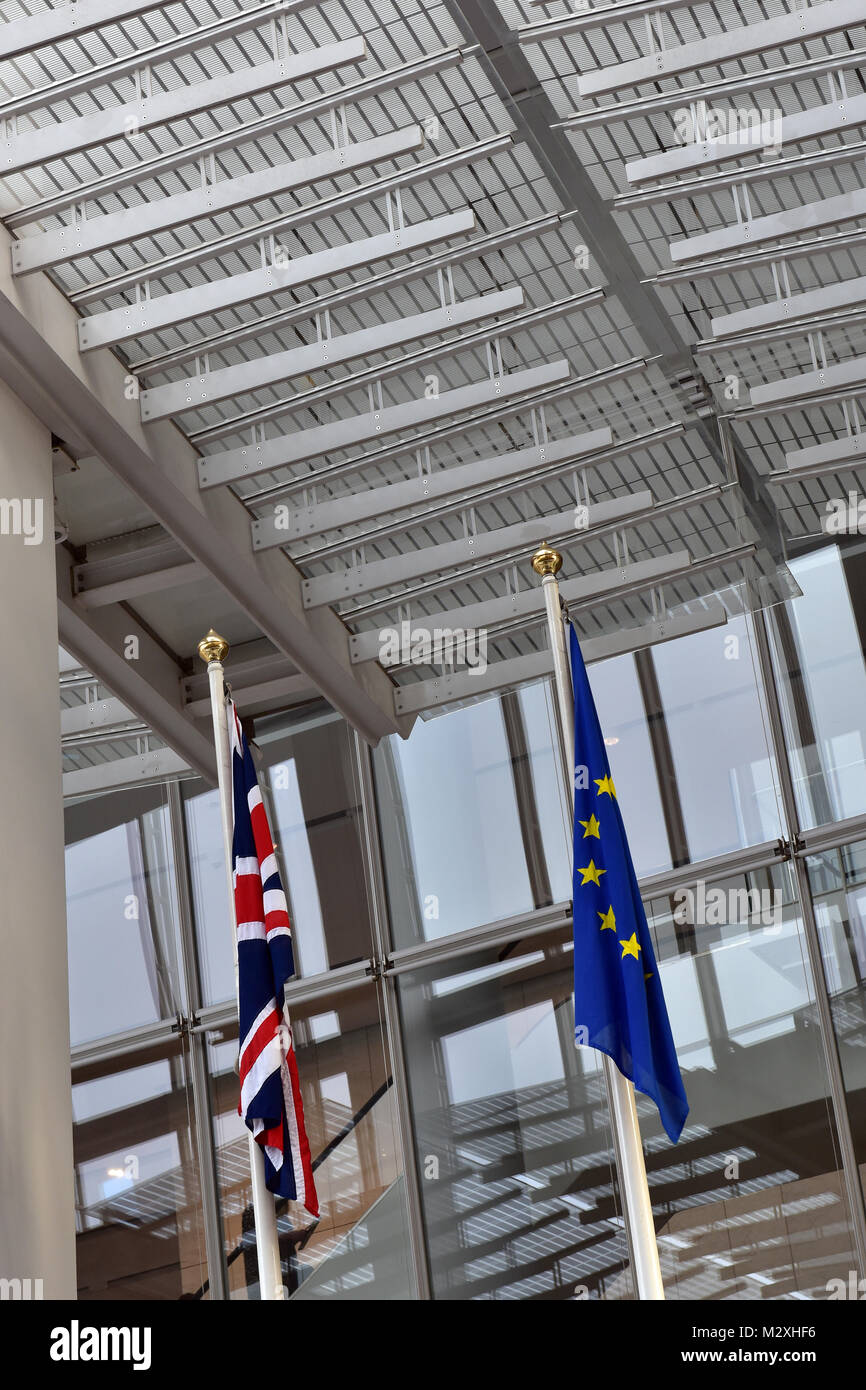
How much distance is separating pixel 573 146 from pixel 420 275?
3.90ft

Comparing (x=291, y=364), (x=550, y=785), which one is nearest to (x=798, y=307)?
(x=291, y=364)

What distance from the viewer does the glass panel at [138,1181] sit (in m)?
11.7

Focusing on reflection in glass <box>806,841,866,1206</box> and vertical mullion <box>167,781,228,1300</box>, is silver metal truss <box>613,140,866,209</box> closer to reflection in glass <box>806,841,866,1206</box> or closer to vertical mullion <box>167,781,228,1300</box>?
reflection in glass <box>806,841,866,1206</box>

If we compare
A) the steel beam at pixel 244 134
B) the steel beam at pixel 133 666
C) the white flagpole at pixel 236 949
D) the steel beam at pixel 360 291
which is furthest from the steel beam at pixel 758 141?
the steel beam at pixel 133 666

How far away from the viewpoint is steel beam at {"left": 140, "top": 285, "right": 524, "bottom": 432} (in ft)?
25.5

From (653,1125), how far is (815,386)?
4.58m

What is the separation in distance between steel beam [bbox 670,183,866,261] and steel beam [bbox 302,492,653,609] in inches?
64.9

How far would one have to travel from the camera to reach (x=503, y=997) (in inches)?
445

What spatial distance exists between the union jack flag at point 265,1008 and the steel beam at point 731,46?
120 inches

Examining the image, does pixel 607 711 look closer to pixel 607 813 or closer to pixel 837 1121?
pixel 837 1121

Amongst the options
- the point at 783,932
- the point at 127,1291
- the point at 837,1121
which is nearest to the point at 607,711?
the point at 783,932

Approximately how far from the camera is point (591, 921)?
21.1ft

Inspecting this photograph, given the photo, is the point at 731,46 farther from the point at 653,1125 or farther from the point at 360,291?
the point at 653,1125

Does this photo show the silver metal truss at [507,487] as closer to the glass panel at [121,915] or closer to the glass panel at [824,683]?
the glass panel at [824,683]
